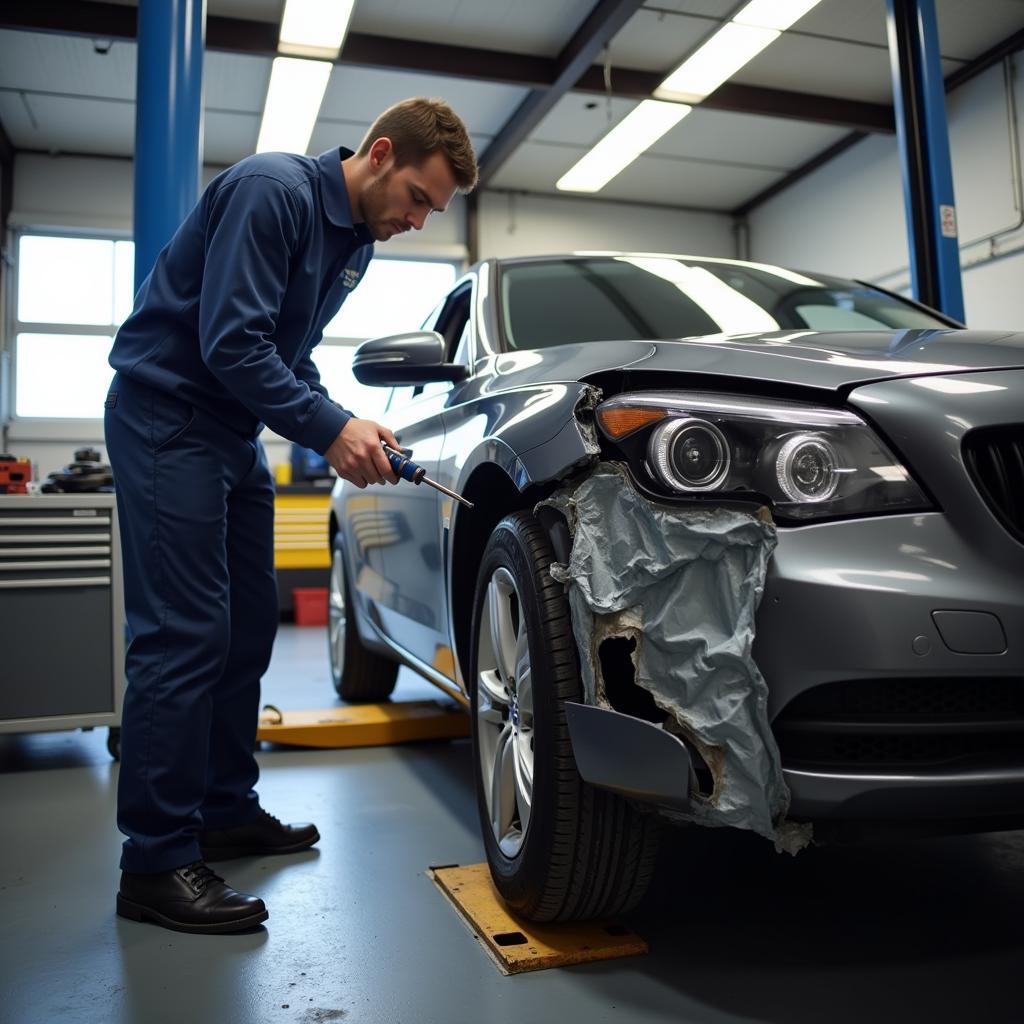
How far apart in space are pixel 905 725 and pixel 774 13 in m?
7.30

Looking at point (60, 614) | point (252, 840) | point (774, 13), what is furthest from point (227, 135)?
point (252, 840)

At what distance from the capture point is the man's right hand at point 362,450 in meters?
1.79

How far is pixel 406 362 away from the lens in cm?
227

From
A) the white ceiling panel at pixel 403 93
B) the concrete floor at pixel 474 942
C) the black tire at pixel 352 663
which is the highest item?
the white ceiling panel at pixel 403 93

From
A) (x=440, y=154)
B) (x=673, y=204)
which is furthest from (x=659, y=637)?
(x=673, y=204)

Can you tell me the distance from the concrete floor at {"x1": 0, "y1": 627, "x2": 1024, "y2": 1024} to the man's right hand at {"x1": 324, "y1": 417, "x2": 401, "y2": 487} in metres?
0.81

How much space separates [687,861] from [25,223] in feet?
32.9

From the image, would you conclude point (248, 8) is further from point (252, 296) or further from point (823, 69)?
point (252, 296)

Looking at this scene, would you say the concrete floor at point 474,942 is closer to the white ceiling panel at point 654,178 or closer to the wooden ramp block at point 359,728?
the wooden ramp block at point 359,728

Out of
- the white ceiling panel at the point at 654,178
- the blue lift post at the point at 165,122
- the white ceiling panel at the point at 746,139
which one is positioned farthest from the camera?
the white ceiling panel at the point at 654,178

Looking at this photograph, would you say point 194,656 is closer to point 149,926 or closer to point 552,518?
point 149,926

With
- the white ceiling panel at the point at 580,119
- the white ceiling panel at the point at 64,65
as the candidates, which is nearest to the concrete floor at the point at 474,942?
the white ceiling panel at the point at 64,65

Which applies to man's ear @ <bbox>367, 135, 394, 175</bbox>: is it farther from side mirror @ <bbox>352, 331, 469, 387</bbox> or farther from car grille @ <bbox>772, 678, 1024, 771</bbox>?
car grille @ <bbox>772, 678, 1024, 771</bbox>

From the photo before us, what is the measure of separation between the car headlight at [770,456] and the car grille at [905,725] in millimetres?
232
